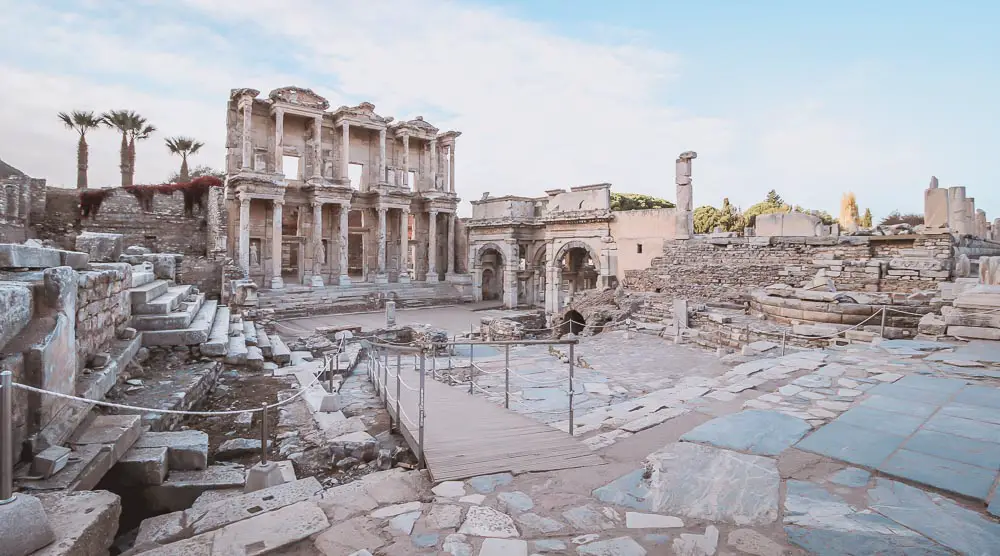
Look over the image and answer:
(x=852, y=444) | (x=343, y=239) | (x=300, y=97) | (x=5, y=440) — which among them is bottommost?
(x=852, y=444)

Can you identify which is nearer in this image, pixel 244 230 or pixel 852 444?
pixel 852 444

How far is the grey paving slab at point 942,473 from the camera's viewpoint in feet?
10.00

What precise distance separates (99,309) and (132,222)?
21877mm

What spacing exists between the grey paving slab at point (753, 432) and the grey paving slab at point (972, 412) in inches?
53.4

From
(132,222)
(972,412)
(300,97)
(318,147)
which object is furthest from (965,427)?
(132,222)

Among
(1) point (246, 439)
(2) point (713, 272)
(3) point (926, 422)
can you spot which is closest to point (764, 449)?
(3) point (926, 422)

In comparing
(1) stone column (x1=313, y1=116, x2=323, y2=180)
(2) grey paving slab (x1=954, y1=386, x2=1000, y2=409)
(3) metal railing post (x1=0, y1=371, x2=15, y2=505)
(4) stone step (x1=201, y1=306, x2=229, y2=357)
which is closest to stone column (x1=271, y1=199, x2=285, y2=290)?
(1) stone column (x1=313, y1=116, x2=323, y2=180)

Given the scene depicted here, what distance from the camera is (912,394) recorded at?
5.09 m

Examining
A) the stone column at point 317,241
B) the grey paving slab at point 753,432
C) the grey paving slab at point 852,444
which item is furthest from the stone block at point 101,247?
the stone column at point 317,241

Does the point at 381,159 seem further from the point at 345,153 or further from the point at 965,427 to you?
the point at 965,427

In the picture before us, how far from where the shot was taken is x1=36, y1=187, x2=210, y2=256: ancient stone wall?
73.2 feet

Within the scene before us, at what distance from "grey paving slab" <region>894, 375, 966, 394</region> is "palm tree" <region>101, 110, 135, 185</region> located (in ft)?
122

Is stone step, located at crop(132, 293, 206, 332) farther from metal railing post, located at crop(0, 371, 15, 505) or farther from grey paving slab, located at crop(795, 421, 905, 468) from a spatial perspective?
grey paving slab, located at crop(795, 421, 905, 468)

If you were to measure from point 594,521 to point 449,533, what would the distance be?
814 mm
